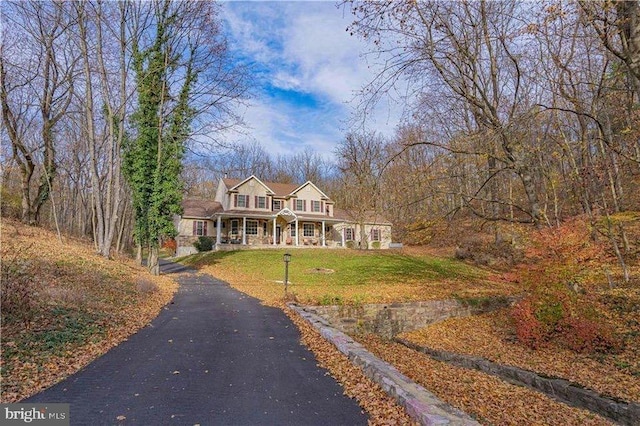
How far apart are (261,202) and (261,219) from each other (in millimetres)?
1604

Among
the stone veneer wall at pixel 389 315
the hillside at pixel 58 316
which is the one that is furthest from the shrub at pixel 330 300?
the hillside at pixel 58 316

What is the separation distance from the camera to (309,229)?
112 feet

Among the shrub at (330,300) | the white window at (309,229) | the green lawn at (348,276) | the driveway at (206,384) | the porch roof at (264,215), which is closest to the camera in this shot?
the driveway at (206,384)

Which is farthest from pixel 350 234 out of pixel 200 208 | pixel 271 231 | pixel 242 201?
pixel 200 208

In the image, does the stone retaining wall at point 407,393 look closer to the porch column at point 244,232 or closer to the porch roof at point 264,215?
the porch column at point 244,232

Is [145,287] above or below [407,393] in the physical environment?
above

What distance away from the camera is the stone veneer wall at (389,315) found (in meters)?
10.3

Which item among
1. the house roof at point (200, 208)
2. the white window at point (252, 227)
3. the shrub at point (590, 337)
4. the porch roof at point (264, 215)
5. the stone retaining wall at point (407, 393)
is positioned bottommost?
the shrub at point (590, 337)

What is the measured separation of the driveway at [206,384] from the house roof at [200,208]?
2564 centimetres

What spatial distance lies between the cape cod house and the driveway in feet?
74.2

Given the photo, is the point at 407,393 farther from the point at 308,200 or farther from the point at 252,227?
the point at 308,200

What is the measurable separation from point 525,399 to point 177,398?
5.03 meters

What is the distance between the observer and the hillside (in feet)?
15.9

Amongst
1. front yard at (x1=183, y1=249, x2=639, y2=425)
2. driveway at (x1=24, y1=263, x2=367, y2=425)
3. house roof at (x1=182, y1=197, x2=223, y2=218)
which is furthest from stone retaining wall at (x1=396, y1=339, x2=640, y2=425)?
house roof at (x1=182, y1=197, x2=223, y2=218)
